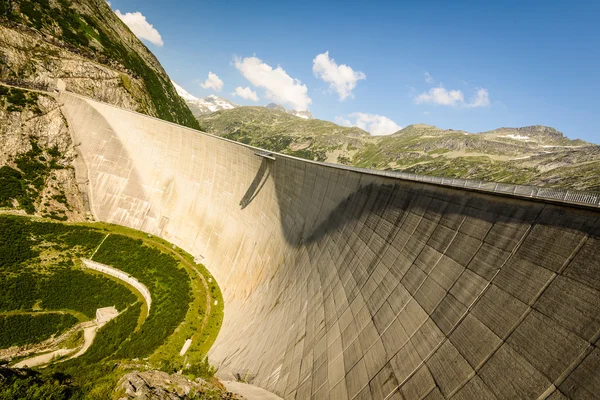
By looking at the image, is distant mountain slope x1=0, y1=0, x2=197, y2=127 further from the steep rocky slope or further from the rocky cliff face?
the rocky cliff face

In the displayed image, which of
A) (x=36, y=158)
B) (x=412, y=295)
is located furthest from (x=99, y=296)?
(x=412, y=295)

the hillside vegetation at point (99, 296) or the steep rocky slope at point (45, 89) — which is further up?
the steep rocky slope at point (45, 89)

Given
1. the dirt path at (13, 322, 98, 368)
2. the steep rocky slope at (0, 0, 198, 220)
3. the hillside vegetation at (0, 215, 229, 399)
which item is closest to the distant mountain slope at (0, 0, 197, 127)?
the steep rocky slope at (0, 0, 198, 220)

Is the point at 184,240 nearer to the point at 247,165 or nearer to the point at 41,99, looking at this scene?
the point at 247,165

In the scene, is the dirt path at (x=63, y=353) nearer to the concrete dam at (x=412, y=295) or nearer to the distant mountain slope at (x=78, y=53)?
the concrete dam at (x=412, y=295)

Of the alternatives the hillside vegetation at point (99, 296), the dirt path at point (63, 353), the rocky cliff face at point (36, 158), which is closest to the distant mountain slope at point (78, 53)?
the rocky cliff face at point (36, 158)

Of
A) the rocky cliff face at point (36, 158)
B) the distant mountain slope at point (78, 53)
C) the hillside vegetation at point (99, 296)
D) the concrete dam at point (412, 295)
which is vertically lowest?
the hillside vegetation at point (99, 296)
